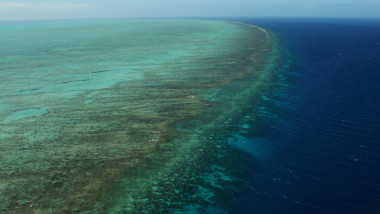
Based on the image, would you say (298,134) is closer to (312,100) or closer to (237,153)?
(237,153)

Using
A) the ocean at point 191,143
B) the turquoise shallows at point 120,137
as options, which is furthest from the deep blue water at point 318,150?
the turquoise shallows at point 120,137

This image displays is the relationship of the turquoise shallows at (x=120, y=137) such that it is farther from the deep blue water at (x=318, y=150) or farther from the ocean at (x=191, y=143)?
the deep blue water at (x=318, y=150)

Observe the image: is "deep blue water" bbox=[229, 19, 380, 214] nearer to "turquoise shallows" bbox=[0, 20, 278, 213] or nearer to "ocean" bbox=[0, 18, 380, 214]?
"ocean" bbox=[0, 18, 380, 214]

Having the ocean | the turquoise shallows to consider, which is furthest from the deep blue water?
the turquoise shallows

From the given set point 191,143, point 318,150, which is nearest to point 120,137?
point 191,143

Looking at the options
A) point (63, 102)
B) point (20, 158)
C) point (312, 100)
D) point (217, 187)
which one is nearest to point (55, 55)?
point (63, 102)
